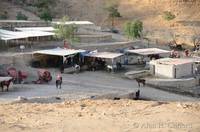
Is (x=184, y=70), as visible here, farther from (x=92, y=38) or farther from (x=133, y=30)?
(x=133, y=30)

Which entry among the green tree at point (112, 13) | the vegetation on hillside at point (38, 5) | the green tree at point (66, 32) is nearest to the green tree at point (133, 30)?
the green tree at point (66, 32)

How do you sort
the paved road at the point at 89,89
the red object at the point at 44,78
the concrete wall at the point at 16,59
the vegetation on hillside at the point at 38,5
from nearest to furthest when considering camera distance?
the paved road at the point at 89,89, the red object at the point at 44,78, the concrete wall at the point at 16,59, the vegetation on hillside at the point at 38,5

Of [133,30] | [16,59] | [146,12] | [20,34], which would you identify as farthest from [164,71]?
[146,12]

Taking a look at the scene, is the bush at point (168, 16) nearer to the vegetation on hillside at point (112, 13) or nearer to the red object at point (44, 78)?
the vegetation on hillside at point (112, 13)

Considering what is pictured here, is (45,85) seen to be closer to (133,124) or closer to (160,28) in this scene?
(133,124)

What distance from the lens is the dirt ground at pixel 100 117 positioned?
55.9 ft

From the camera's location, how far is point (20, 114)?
749 inches

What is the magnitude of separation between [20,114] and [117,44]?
25.3m

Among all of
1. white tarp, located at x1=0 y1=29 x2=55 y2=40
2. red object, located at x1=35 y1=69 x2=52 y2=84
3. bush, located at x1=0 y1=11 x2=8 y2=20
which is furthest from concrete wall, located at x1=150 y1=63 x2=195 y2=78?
bush, located at x1=0 y1=11 x2=8 y2=20

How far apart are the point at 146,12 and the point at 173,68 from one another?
3463cm

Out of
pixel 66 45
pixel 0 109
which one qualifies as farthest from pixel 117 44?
pixel 0 109

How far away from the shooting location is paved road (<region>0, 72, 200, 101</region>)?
84.0ft

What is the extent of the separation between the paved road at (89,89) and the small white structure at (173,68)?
2561 mm

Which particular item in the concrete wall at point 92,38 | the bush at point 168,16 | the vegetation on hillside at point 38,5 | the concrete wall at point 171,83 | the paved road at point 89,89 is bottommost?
the concrete wall at point 171,83
